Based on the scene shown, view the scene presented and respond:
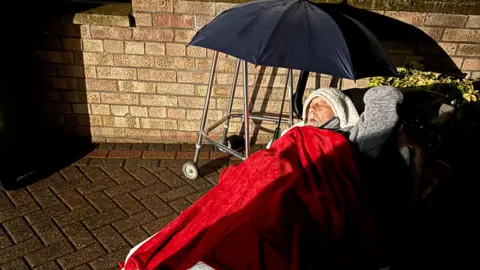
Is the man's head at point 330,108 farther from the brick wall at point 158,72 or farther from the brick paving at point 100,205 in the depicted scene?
the brick wall at point 158,72

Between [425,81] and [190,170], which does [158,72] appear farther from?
[425,81]

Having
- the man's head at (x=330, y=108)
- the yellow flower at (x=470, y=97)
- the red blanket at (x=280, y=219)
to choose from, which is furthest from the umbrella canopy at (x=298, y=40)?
the yellow flower at (x=470, y=97)

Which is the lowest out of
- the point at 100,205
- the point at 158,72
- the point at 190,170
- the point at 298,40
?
the point at 100,205

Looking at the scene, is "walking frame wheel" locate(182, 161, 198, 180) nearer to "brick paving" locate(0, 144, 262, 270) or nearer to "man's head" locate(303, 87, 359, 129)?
"brick paving" locate(0, 144, 262, 270)

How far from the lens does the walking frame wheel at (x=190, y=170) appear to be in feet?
13.5

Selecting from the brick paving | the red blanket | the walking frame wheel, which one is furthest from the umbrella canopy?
the brick paving

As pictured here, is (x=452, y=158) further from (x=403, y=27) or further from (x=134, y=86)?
(x=134, y=86)

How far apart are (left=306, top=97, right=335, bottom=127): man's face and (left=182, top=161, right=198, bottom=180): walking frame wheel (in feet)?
5.00

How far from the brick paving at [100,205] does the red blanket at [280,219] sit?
46.7 inches

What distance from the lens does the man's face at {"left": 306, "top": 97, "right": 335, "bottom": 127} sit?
283 cm

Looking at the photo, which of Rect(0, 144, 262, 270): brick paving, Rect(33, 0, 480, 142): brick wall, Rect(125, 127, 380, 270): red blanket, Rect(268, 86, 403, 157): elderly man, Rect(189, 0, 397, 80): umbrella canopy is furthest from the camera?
Rect(33, 0, 480, 142): brick wall

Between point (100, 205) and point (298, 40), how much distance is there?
7.43 ft

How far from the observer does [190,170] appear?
414cm

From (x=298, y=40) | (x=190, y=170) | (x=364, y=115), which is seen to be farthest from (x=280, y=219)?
(x=190, y=170)
